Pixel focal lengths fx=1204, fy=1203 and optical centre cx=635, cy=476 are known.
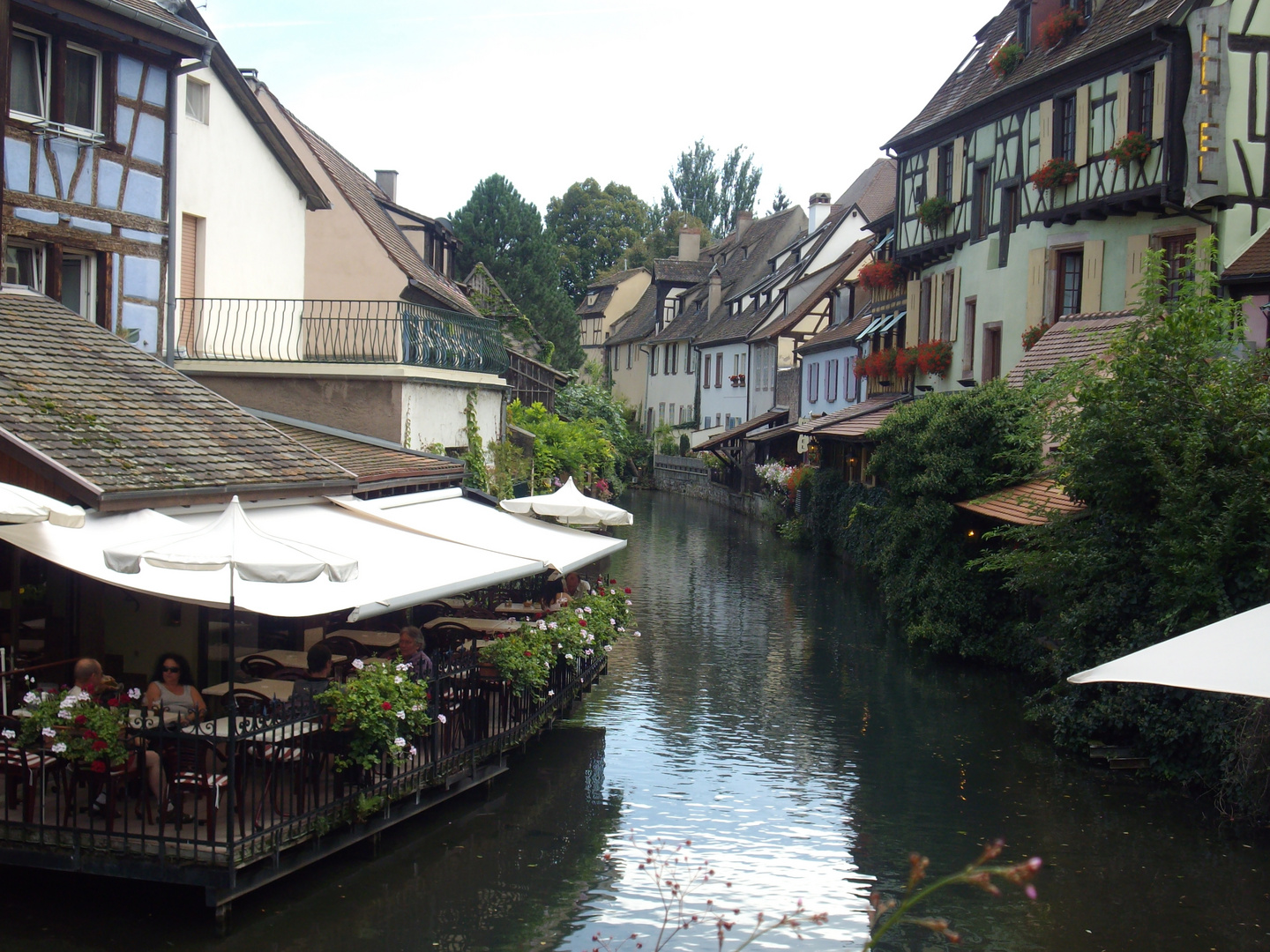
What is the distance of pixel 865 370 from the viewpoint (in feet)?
112

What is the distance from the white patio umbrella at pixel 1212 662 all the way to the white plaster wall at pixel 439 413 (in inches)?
516

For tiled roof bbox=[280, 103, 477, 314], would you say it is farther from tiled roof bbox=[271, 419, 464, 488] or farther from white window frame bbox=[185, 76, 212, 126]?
tiled roof bbox=[271, 419, 464, 488]

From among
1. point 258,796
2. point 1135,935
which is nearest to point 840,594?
point 1135,935

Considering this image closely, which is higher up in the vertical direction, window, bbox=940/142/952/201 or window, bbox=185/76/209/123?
window, bbox=940/142/952/201

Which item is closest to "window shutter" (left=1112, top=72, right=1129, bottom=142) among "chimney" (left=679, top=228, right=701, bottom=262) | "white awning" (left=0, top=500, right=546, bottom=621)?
"white awning" (left=0, top=500, right=546, bottom=621)

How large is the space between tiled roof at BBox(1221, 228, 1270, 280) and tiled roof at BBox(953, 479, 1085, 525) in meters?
4.46

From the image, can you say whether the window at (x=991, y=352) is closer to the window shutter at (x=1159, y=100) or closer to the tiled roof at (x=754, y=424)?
the window shutter at (x=1159, y=100)

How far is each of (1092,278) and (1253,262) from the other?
12.8 feet

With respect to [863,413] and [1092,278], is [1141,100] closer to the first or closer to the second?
[1092,278]

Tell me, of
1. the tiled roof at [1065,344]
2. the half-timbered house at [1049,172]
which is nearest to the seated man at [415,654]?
the half-timbered house at [1049,172]

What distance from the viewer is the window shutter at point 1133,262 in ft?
71.0

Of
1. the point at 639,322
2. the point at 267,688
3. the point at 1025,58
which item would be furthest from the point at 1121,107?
the point at 639,322

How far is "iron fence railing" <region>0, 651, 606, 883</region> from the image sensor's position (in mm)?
7547

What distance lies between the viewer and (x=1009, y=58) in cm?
2658
